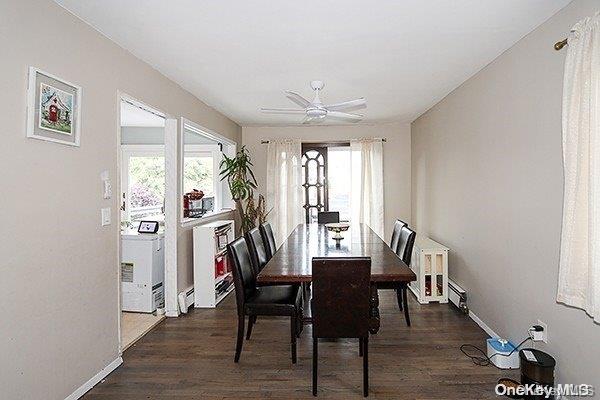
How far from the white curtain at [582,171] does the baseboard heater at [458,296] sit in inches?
69.6

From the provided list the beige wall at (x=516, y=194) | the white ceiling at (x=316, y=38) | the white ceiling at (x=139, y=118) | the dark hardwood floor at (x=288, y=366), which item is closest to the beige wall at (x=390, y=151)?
the beige wall at (x=516, y=194)

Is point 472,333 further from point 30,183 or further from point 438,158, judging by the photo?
point 30,183

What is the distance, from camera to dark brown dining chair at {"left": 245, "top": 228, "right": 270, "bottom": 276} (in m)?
3.27

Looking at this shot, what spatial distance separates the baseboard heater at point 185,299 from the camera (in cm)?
374

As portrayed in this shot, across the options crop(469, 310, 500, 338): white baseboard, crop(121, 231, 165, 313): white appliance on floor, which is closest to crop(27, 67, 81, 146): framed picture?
crop(121, 231, 165, 313): white appliance on floor

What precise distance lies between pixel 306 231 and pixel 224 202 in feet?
6.86

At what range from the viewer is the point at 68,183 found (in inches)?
85.1

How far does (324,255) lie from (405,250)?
36.5 inches

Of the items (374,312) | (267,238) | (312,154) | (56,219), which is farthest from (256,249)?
(312,154)

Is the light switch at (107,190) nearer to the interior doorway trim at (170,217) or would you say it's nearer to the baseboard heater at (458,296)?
the interior doorway trim at (170,217)

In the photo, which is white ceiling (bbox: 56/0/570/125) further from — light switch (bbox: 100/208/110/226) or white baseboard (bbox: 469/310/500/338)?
white baseboard (bbox: 469/310/500/338)

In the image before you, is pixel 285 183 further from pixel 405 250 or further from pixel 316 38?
pixel 316 38

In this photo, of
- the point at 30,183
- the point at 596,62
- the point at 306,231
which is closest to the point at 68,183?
the point at 30,183

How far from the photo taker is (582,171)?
6.00 feet
